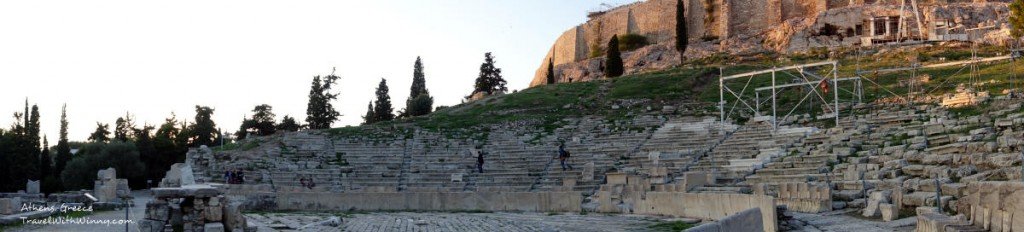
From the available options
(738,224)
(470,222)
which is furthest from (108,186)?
(738,224)

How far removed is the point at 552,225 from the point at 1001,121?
10337 mm

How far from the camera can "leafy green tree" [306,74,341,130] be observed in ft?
177

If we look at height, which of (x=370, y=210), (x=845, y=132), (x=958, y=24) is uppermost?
(x=958, y=24)

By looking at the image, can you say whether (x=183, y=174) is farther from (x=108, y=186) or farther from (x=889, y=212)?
(x=889, y=212)

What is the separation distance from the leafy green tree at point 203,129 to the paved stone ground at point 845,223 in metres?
40.9

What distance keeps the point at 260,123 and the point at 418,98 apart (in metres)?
8.47

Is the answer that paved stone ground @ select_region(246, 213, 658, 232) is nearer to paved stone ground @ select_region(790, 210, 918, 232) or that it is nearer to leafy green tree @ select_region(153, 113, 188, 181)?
paved stone ground @ select_region(790, 210, 918, 232)

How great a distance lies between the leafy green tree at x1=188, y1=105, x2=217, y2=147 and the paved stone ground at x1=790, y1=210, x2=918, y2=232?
4086 cm

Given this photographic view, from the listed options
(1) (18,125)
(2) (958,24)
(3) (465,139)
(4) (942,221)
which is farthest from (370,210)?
(2) (958,24)

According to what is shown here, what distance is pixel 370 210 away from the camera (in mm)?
27172

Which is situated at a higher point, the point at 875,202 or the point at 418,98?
the point at 418,98

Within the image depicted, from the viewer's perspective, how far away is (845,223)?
15000mm

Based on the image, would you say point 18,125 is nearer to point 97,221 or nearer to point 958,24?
point 97,221

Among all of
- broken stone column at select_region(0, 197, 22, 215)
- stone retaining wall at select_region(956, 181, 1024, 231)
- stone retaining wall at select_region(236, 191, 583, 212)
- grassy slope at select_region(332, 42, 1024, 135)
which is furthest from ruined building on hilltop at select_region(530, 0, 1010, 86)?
broken stone column at select_region(0, 197, 22, 215)
